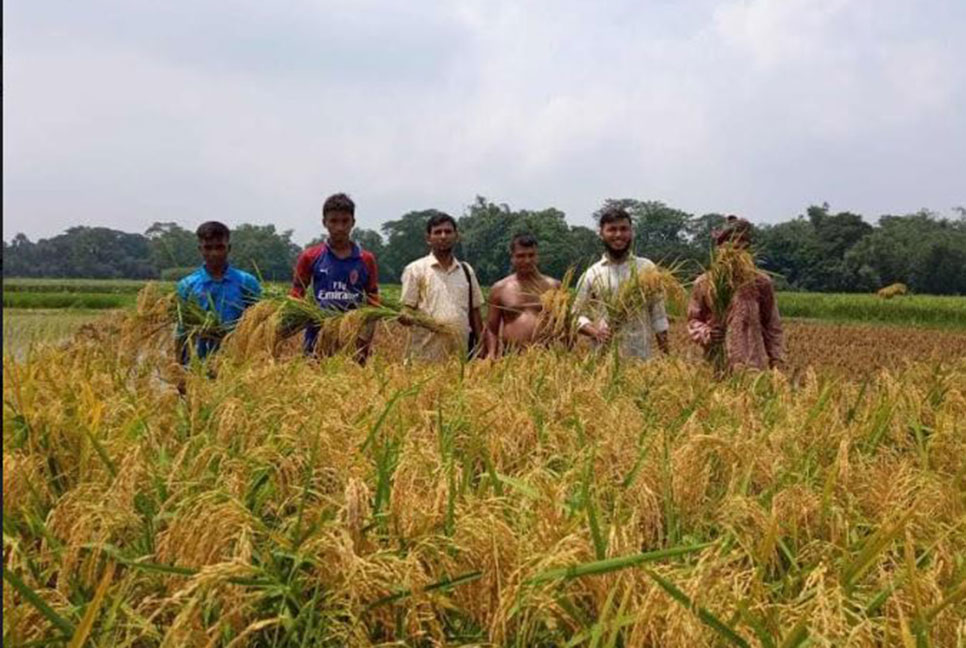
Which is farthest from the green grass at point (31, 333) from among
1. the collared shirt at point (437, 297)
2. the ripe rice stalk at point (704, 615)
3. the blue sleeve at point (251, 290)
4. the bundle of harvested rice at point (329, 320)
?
the ripe rice stalk at point (704, 615)

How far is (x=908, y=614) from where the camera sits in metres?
1.62

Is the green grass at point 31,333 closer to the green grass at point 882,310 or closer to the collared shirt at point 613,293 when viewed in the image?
the collared shirt at point 613,293

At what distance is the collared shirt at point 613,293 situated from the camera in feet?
14.8

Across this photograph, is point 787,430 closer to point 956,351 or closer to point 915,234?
point 956,351

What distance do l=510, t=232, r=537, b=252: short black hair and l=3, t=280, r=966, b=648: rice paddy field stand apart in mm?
1953

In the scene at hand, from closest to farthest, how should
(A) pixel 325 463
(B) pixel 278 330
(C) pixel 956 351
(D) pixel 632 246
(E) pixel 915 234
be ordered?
(A) pixel 325 463 → (B) pixel 278 330 → (D) pixel 632 246 → (C) pixel 956 351 → (E) pixel 915 234

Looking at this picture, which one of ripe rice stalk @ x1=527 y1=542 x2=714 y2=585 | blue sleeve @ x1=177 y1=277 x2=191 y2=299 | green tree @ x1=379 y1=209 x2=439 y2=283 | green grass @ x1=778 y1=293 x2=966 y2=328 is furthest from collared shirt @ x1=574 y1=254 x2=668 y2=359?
green tree @ x1=379 y1=209 x2=439 y2=283

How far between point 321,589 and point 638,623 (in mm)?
597

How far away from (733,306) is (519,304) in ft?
3.90

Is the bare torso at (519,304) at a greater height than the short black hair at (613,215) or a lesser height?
lesser

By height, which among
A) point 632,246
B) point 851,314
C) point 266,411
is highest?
point 632,246

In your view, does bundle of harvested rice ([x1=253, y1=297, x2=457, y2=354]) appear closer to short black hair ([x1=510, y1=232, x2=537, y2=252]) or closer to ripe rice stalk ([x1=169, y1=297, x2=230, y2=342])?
ripe rice stalk ([x1=169, y1=297, x2=230, y2=342])

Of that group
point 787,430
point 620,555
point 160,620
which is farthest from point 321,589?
point 787,430

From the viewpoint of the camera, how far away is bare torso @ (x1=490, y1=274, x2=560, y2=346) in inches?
195
